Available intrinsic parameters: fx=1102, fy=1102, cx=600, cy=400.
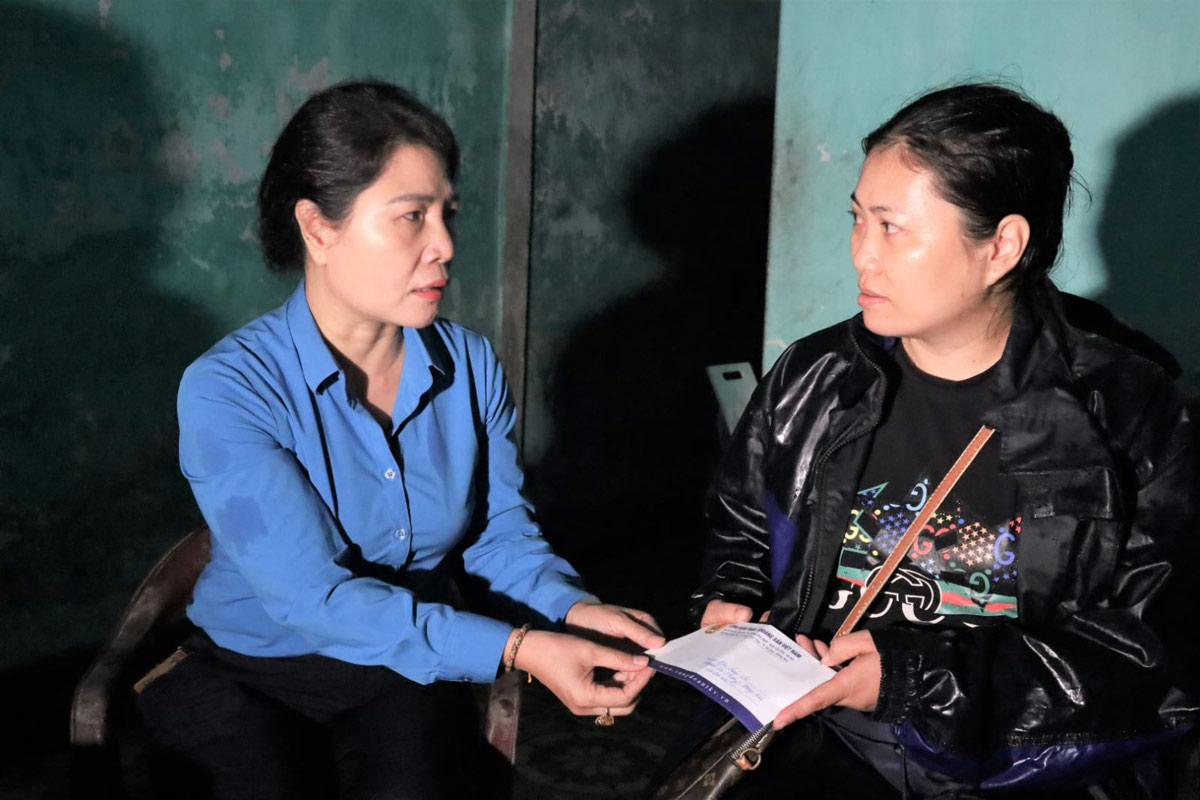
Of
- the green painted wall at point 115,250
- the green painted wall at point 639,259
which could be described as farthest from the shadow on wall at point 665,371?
the green painted wall at point 115,250

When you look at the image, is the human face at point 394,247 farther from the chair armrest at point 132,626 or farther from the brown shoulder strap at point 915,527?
the brown shoulder strap at point 915,527

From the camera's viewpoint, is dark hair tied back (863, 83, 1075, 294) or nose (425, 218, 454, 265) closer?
dark hair tied back (863, 83, 1075, 294)

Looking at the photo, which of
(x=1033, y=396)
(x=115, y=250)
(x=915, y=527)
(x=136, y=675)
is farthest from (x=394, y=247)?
(x=115, y=250)

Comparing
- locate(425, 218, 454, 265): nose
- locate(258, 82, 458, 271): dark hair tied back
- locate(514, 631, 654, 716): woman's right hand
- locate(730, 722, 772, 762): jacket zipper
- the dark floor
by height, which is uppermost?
locate(258, 82, 458, 271): dark hair tied back

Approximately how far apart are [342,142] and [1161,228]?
2.06 m

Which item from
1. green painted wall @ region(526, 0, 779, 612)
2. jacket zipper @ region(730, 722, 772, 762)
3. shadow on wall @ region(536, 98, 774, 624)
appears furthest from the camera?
shadow on wall @ region(536, 98, 774, 624)

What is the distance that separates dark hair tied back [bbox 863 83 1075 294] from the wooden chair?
3.82ft

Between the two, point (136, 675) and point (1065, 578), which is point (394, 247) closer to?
point (136, 675)

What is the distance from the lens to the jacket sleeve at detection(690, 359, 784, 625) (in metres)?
2.21

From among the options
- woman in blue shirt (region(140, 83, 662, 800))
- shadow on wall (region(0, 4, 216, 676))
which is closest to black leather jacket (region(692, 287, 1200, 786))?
woman in blue shirt (region(140, 83, 662, 800))

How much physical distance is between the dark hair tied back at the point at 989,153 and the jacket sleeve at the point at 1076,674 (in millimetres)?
500

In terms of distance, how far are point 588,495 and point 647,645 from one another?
10.6 feet

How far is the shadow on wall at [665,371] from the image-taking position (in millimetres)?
4988

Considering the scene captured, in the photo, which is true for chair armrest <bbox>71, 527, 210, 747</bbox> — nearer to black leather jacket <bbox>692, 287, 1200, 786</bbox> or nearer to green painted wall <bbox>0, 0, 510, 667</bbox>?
black leather jacket <bbox>692, 287, 1200, 786</bbox>
